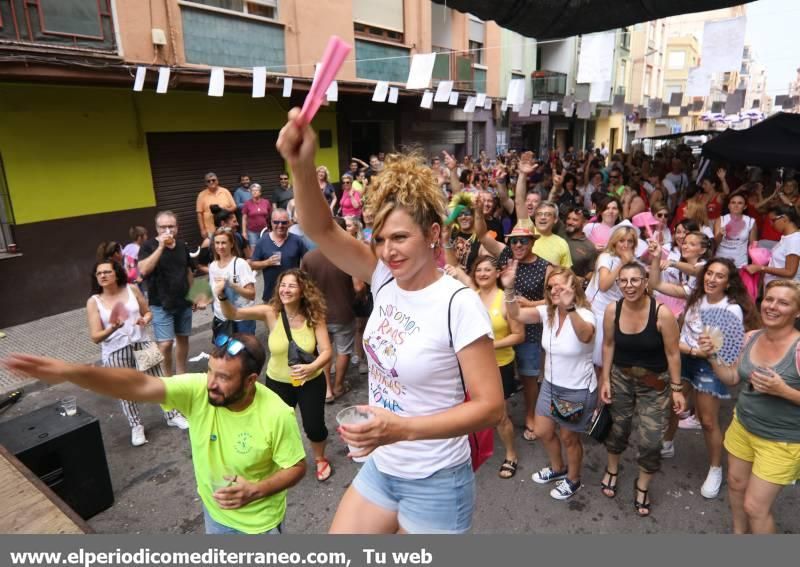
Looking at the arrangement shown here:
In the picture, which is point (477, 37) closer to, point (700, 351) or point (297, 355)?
point (700, 351)

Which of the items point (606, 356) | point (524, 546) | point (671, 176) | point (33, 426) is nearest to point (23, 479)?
point (33, 426)

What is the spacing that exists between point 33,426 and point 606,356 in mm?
4061

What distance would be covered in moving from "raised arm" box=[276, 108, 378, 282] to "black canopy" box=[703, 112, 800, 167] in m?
8.86

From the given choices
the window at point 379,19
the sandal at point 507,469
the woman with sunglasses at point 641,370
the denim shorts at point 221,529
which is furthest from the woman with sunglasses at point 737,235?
the window at point 379,19

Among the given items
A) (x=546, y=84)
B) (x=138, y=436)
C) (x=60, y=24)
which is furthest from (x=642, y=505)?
(x=546, y=84)

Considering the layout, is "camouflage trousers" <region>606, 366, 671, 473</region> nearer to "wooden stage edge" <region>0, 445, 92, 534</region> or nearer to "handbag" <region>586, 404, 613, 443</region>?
"handbag" <region>586, 404, 613, 443</region>

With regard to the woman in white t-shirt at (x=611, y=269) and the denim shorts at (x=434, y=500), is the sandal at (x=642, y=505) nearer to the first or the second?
the woman in white t-shirt at (x=611, y=269)

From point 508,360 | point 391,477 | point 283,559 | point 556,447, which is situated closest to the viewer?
point 391,477

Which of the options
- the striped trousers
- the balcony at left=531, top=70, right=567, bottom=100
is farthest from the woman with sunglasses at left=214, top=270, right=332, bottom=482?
the balcony at left=531, top=70, right=567, bottom=100

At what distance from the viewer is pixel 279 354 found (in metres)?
4.02

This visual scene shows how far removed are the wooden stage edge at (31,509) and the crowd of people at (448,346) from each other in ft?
1.90

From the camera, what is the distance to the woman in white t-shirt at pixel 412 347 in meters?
1.68

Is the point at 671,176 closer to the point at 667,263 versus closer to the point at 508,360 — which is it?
the point at 667,263

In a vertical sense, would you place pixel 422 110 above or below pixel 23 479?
above
